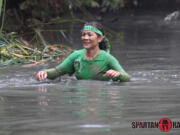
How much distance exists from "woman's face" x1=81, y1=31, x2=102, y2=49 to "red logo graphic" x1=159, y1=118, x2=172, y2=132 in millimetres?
3022

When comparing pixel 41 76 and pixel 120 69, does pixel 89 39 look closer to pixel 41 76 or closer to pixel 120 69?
pixel 120 69

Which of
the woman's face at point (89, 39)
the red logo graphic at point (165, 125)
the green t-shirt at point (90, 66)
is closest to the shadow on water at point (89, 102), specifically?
the red logo graphic at point (165, 125)

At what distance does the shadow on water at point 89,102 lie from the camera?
4.05m

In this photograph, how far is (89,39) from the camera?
23.5ft

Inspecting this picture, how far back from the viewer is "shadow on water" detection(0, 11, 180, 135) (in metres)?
4.05

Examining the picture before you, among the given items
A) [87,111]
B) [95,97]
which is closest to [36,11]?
[95,97]

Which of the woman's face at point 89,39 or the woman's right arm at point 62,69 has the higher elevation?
the woman's face at point 89,39

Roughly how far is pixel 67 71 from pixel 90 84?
0.60m

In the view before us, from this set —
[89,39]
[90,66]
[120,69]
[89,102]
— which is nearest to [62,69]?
[90,66]

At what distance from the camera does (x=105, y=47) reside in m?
7.64

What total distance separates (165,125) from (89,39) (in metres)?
3.26

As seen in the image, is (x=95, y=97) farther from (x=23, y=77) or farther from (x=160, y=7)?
(x=160, y=7)

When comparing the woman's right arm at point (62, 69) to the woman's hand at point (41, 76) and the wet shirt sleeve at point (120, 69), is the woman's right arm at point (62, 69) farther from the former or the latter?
the wet shirt sleeve at point (120, 69)

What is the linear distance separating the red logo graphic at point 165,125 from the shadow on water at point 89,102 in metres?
0.05
